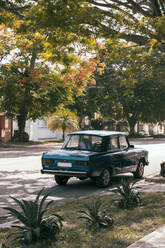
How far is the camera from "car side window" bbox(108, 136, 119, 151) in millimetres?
11691

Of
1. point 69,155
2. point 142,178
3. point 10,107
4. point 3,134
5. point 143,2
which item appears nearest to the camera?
point 69,155

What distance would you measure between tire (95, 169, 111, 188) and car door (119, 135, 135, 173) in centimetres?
93

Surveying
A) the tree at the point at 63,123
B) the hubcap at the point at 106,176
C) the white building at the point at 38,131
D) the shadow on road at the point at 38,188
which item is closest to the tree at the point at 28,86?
the tree at the point at 63,123

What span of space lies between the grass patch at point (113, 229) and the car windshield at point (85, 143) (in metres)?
3.51

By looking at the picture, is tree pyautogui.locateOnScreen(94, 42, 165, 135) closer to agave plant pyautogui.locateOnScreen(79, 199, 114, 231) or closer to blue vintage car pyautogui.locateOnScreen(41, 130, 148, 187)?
blue vintage car pyautogui.locateOnScreen(41, 130, 148, 187)

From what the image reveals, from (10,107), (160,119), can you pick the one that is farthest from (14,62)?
(160,119)

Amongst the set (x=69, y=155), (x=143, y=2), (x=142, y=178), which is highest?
(x=143, y=2)

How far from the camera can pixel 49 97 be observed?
31656 millimetres

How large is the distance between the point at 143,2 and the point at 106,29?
244 centimetres

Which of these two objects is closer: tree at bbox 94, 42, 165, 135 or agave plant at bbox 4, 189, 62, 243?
agave plant at bbox 4, 189, 62, 243

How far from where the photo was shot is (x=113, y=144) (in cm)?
1191

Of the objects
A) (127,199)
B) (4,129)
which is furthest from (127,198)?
(4,129)

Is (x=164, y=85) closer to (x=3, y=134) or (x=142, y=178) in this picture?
(x=3, y=134)

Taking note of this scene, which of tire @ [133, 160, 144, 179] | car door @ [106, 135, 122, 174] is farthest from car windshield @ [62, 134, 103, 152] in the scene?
tire @ [133, 160, 144, 179]
